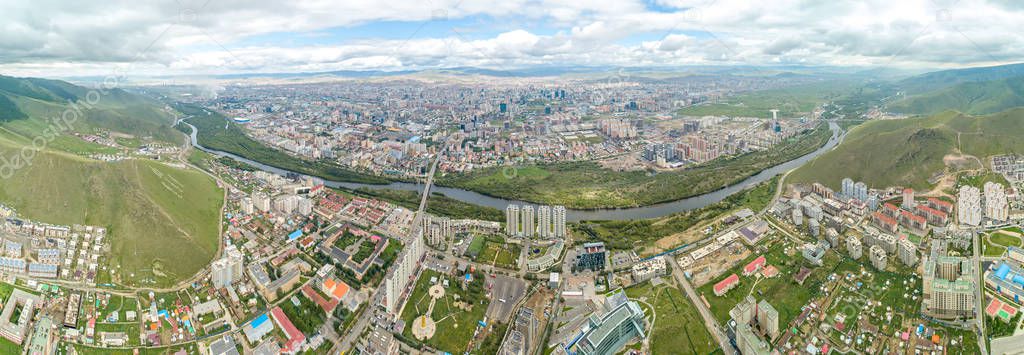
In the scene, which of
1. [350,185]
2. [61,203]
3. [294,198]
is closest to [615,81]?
[350,185]

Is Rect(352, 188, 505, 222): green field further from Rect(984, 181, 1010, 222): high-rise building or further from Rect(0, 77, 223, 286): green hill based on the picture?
Rect(984, 181, 1010, 222): high-rise building

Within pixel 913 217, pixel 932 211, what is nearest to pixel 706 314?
pixel 913 217

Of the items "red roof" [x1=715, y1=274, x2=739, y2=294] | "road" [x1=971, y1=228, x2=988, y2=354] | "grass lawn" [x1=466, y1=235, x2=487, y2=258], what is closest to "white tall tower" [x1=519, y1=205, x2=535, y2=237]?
"grass lawn" [x1=466, y1=235, x2=487, y2=258]

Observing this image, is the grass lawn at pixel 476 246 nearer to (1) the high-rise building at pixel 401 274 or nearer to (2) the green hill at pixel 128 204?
(1) the high-rise building at pixel 401 274

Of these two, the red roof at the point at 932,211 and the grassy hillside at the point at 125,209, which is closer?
the grassy hillside at the point at 125,209

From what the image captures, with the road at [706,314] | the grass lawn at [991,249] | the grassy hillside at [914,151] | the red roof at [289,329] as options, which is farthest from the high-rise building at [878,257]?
the red roof at [289,329]

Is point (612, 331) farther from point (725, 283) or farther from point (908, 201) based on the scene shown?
point (908, 201)
